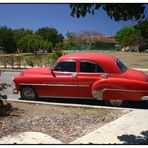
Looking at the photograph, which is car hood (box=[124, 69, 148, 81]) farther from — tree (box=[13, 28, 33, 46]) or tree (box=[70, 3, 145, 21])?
tree (box=[13, 28, 33, 46])

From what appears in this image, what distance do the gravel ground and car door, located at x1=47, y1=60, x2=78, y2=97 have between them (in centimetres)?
69

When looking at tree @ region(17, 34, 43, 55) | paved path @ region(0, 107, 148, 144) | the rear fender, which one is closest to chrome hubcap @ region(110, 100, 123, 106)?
the rear fender

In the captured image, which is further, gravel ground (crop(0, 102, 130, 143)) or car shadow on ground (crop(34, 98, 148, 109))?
car shadow on ground (crop(34, 98, 148, 109))

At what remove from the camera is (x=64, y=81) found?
10.3 m

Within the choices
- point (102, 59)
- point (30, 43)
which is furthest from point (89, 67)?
point (30, 43)

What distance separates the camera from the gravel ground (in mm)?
7570

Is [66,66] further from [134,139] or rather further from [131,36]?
[131,36]

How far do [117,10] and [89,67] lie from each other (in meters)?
4.41

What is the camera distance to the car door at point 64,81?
10.3m

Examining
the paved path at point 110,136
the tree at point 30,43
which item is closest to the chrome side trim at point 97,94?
the paved path at point 110,136

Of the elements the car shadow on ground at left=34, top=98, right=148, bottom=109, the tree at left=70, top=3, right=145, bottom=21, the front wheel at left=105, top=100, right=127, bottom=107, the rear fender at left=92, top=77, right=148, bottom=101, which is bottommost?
the car shadow on ground at left=34, top=98, right=148, bottom=109

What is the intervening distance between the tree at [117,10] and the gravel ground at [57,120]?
8.41ft

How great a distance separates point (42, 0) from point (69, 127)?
2.84 m

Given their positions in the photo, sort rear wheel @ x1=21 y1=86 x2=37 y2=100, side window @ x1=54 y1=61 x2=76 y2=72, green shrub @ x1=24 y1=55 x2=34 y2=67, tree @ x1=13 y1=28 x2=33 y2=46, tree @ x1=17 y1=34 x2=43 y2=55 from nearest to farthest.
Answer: side window @ x1=54 y1=61 x2=76 y2=72 → rear wheel @ x1=21 y1=86 x2=37 y2=100 → green shrub @ x1=24 y1=55 x2=34 y2=67 → tree @ x1=17 y1=34 x2=43 y2=55 → tree @ x1=13 y1=28 x2=33 y2=46
